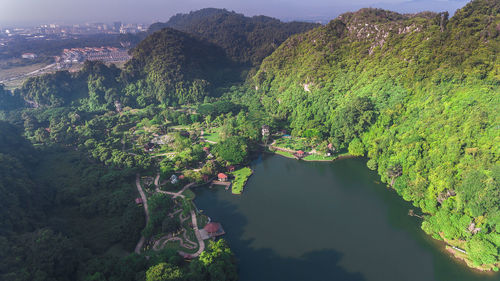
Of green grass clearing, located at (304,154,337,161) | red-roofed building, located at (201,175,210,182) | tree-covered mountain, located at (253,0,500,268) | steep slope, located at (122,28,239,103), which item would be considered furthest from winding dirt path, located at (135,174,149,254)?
steep slope, located at (122,28,239,103)

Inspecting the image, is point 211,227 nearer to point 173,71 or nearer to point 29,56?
point 173,71

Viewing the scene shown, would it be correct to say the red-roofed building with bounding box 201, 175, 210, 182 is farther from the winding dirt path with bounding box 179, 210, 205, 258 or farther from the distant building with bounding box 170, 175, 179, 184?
the winding dirt path with bounding box 179, 210, 205, 258

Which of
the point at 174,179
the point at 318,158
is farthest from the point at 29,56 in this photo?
the point at 318,158

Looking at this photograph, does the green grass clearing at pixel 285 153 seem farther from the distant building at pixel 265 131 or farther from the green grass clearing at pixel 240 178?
the green grass clearing at pixel 240 178

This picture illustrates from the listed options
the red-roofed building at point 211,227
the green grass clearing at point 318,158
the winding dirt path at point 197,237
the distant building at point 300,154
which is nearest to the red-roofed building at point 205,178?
the winding dirt path at point 197,237

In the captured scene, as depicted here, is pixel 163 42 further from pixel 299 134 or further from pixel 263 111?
pixel 299 134
